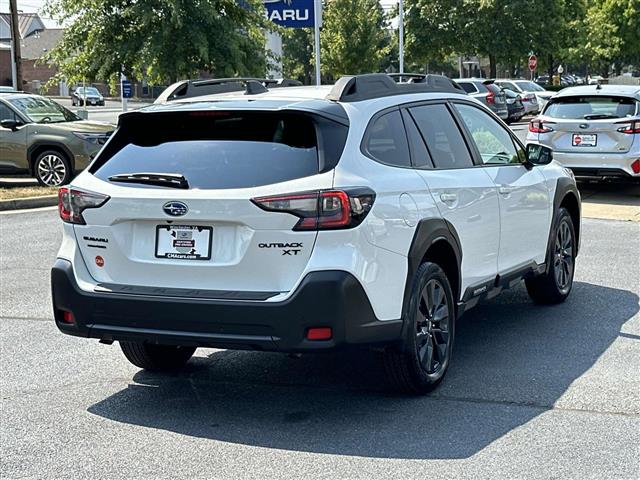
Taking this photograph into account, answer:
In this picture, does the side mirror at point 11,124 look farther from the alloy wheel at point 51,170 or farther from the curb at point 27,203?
the curb at point 27,203

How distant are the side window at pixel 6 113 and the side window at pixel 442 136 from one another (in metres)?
12.7

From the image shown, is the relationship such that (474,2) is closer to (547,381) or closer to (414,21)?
(414,21)

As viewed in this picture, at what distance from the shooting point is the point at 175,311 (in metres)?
5.20

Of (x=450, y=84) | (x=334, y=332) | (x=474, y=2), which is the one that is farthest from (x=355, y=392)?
(x=474, y=2)

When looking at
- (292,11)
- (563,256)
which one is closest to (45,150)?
(292,11)

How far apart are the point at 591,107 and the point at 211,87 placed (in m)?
9.90

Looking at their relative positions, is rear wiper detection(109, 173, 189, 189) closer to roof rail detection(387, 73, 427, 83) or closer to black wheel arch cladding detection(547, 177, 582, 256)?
roof rail detection(387, 73, 427, 83)

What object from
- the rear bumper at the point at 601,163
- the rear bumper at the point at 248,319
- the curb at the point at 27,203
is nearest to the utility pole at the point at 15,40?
the curb at the point at 27,203

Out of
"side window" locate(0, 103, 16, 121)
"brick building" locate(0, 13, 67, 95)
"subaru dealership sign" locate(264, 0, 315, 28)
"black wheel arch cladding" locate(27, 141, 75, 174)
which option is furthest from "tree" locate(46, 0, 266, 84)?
"brick building" locate(0, 13, 67, 95)

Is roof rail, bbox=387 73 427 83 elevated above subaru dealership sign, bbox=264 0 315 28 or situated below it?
below

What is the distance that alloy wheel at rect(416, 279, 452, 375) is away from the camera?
226 inches

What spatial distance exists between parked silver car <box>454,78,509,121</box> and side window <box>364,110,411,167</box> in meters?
27.2

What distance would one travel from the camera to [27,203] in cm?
1547

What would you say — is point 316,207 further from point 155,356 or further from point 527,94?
point 527,94
